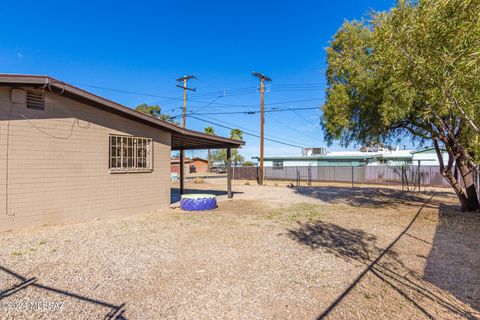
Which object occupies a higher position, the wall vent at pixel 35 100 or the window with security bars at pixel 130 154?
the wall vent at pixel 35 100

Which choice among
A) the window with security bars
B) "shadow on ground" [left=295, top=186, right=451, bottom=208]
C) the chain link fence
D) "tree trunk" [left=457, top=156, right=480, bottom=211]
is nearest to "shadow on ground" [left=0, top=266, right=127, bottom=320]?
the window with security bars

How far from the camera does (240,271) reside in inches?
159

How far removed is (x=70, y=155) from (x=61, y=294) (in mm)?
4536

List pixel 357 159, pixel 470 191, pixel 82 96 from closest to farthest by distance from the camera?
1. pixel 82 96
2. pixel 470 191
3. pixel 357 159

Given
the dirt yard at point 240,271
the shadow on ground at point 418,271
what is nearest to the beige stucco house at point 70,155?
the dirt yard at point 240,271

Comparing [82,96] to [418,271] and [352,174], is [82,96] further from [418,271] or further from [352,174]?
[352,174]

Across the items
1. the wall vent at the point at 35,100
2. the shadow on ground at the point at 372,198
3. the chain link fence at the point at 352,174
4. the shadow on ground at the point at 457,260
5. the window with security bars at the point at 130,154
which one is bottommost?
the shadow on ground at the point at 372,198

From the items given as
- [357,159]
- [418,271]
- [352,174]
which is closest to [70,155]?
[418,271]

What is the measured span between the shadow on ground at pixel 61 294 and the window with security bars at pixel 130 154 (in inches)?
174

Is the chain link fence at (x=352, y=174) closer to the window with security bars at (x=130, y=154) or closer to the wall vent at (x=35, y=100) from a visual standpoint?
the window with security bars at (x=130, y=154)

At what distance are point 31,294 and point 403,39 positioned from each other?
5.02m

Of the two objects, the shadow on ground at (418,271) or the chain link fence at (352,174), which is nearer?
the shadow on ground at (418,271)

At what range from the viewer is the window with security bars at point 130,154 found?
7941 millimetres

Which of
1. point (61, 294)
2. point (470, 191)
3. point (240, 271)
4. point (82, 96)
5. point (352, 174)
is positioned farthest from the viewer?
point (352, 174)
